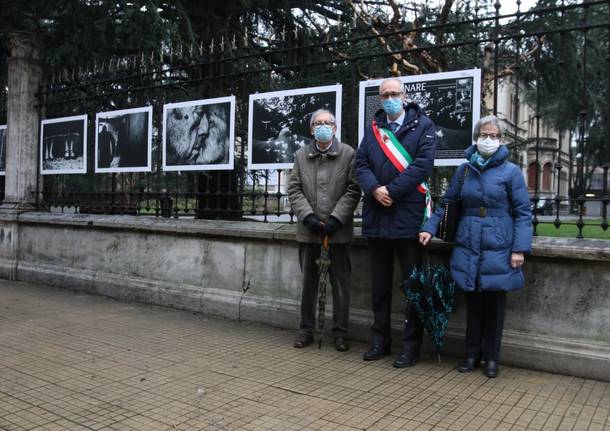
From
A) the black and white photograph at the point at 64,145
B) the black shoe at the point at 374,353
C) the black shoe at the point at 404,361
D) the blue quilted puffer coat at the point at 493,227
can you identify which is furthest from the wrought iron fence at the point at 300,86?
the black shoe at the point at 374,353

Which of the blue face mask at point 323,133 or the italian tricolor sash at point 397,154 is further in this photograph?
the blue face mask at point 323,133

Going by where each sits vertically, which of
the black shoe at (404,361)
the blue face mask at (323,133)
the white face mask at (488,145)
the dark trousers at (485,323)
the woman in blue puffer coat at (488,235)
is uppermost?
the blue face mask at (323,133)

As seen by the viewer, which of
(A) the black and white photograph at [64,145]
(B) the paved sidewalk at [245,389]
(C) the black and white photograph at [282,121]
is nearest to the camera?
(B) the paved sidewalk at [245,389]

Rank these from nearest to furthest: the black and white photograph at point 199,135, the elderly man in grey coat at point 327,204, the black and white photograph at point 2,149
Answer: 1. the elderly man in grey coat at point 327,204
2. the black and white photograph at point 199,135
3. the black and white photograph at point 2,149

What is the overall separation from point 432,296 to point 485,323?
454mm

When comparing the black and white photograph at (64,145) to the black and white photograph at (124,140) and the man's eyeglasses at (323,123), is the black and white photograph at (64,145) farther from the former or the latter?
the man's eyeglasses at (323,123)

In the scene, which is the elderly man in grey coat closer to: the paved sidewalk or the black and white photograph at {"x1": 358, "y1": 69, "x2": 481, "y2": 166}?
the paved sidewalk

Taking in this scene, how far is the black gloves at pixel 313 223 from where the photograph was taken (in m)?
4.83

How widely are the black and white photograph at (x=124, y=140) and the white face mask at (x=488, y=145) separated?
14.4 feet

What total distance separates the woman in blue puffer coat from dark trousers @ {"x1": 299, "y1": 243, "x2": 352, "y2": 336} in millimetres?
910

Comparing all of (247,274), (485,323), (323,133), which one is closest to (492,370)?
(485,323)

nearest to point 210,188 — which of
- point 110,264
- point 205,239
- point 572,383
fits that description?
point 205,239

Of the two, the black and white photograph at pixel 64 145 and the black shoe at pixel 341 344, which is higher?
the black and white photograph at pixel 64 145

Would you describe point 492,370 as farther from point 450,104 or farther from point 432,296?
point 450,104
